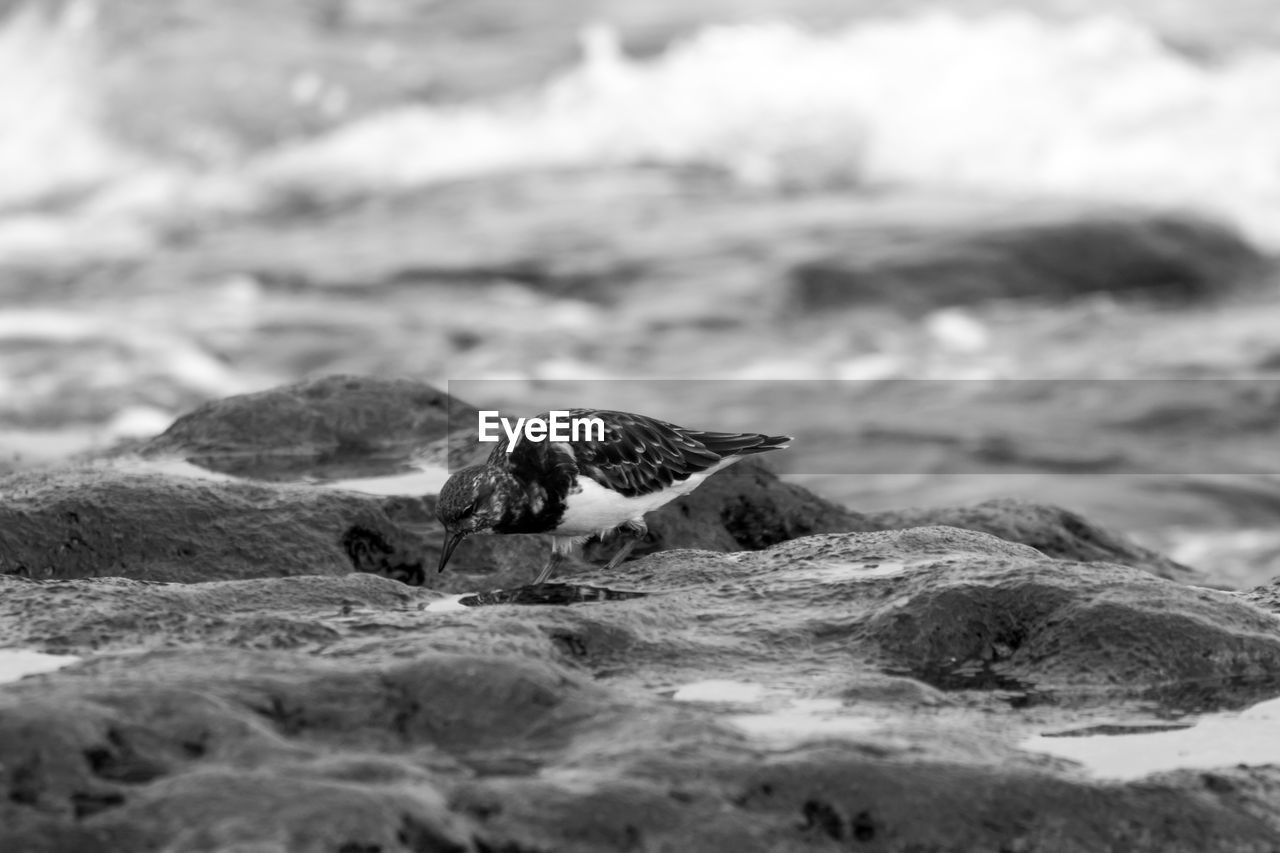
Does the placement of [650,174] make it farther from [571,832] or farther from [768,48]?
[571,832]

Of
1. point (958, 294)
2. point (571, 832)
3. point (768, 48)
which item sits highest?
point (768, 48)

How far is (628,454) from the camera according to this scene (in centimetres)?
573

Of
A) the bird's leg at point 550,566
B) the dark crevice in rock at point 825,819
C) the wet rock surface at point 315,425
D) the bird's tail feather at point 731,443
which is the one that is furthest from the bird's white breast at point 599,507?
the dark crevice in rock at point 825,819

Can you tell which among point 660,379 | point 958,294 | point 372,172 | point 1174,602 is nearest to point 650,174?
point 372,172

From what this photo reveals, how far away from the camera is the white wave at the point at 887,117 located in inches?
790

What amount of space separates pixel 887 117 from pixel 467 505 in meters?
17.2

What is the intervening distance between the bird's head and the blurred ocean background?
429 cm

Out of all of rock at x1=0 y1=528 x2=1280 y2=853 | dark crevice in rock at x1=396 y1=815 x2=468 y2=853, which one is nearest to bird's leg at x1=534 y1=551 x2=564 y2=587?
rock at x1=0 y1=528 x2=1280 y2=853

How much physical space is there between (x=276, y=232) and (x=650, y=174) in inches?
181

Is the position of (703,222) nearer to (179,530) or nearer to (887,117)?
(887,117)

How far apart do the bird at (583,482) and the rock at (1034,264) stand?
9.98m

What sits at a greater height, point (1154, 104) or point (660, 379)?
point (1154, 104)

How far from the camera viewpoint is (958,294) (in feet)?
52.1

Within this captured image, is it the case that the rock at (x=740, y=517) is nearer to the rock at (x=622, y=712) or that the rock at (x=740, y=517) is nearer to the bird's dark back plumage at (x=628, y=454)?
the bird's dark back plumage at (x=628, y=454)
